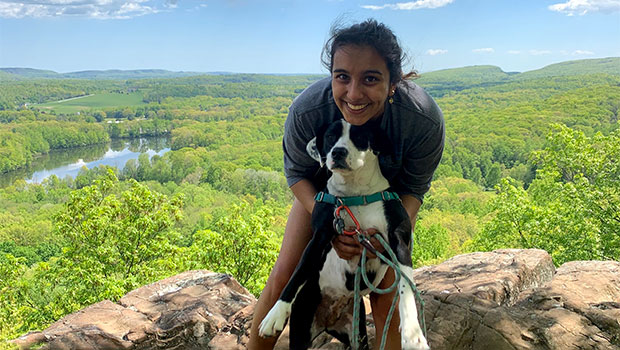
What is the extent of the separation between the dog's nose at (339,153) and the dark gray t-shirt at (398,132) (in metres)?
0.27

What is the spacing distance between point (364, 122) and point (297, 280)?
0.94 meters

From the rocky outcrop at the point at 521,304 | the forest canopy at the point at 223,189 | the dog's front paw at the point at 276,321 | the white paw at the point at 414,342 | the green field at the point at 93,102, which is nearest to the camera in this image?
the white paw at the point at 414,342

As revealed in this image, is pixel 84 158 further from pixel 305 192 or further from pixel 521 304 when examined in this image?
pixel 305 192

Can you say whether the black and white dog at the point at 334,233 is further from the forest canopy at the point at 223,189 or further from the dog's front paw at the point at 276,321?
the forest canopy at the point at 223,189

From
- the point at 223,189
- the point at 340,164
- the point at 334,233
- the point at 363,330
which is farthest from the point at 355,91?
the point at 223,189

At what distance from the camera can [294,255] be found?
303 cm

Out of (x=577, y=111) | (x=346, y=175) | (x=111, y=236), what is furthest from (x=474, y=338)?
(x=577, y=111)

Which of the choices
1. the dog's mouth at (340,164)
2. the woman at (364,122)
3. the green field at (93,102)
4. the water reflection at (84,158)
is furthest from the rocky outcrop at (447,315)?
the green field at (93,102)

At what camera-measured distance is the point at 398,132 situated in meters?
2.68

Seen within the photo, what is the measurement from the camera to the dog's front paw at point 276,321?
7.52 ft

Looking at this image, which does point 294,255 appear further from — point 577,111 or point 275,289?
point 577,111

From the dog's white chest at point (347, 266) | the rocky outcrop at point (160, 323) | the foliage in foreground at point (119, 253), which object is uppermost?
the dog's white chest at point (347, 266)

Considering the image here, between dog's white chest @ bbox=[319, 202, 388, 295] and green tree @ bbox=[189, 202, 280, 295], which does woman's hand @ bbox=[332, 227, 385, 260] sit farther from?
green tree @ bbox=[189, 202, 280, 295]

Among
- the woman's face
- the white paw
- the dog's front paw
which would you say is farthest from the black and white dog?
the white paw
